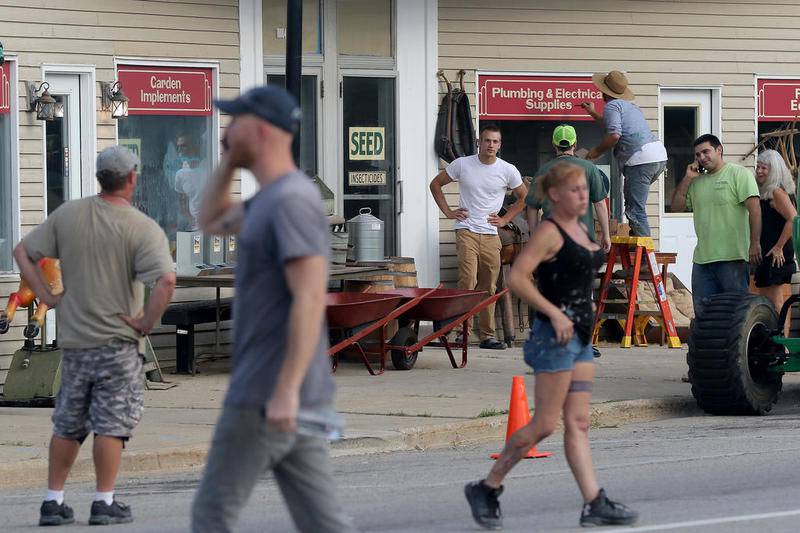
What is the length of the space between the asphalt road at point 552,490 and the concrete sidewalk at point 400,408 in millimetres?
285

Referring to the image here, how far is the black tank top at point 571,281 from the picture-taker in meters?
7.30

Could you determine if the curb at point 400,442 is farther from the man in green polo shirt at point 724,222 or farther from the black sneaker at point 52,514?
the black sneaker at point 52,514

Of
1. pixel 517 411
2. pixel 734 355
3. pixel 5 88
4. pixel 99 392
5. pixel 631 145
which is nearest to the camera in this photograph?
pixel 99 392

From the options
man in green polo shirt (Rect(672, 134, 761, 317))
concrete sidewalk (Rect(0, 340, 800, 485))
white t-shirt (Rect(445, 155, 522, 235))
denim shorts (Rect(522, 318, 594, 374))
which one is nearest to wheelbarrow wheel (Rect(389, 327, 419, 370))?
concrete sidewalk (Rect(0, 340, 800, 485))

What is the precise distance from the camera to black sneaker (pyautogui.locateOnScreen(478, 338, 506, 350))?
1614cm

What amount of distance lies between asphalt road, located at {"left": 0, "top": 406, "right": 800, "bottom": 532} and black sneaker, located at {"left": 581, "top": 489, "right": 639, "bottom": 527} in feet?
0.28

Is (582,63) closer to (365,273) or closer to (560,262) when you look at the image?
(365,273)

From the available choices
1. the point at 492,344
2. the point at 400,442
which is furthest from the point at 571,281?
the point at 492,344

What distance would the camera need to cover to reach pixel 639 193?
16719mm

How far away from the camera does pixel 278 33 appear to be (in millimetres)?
15961

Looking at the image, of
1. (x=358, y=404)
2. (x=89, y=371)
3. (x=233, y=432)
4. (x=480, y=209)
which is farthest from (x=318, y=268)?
(x=480, y=209)

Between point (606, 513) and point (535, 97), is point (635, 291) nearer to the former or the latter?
point (535, 97)

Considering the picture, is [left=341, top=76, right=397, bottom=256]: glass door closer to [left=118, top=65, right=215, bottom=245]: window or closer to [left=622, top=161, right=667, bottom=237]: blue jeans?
[left=118, top=65, right=215, bottom=245]: window

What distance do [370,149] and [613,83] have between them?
2.67 meters
